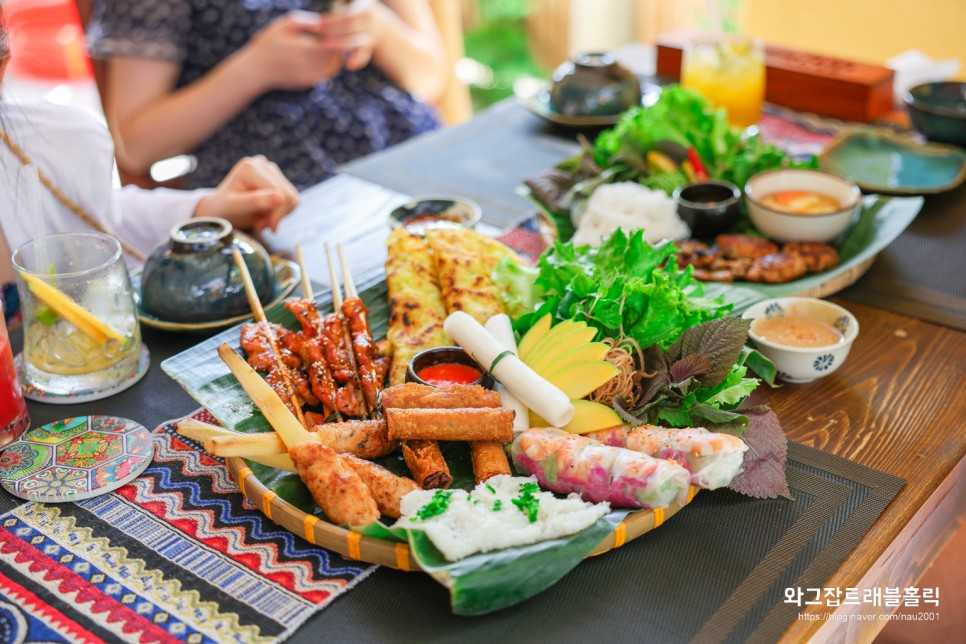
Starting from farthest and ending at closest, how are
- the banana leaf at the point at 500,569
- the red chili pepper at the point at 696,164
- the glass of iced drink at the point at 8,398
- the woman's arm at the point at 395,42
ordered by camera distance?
the woman's arm at the point at 395,42 → the red chili pepper at the point at 696,164 → the glass of iced drink at the point at 8,398 → the banana leaf at the point at 500,569

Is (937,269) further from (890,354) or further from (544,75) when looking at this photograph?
(544,75)

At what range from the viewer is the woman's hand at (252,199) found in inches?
81.4

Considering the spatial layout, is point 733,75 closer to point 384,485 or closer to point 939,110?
point 939,110

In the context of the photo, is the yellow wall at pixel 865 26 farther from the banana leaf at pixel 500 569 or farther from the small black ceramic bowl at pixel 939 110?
the banana leaf at pixel 500 569

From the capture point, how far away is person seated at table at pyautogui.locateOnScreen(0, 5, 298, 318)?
186 cm

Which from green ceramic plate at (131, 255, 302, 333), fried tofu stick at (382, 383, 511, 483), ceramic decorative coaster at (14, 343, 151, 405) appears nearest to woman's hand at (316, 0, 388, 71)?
green ceramic plate at (131, 255, 302, 333)

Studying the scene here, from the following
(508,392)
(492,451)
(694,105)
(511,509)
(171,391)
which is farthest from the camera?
(694,105)

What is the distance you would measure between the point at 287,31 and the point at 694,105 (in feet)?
4.28

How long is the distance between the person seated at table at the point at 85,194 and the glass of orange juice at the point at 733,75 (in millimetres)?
1305

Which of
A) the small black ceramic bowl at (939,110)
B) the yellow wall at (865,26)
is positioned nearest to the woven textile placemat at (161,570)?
the small black ceramic bowl at (939,110)

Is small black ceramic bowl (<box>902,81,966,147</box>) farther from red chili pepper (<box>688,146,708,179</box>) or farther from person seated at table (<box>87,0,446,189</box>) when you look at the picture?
person seated at table (<box>87,0,446,189</box>)

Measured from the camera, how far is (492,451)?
1.32 metres

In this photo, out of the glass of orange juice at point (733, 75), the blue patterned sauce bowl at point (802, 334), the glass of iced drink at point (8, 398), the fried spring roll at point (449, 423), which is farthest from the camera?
the glass of orange juice at point (733, 75)

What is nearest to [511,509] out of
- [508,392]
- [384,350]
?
[508,392]
